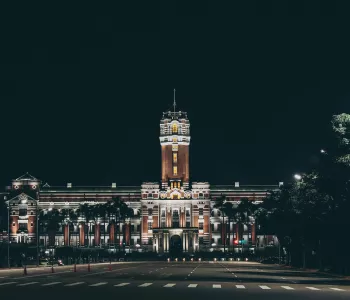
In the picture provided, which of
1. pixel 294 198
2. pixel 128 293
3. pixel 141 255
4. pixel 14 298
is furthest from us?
pixel 141 255

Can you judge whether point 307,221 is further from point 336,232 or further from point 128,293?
point 128,293

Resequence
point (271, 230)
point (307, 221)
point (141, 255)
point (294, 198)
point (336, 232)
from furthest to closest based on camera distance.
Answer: point (141, 255)
point (271, 230)
point (294, 198)
point (307, 221)
point (336, 232)

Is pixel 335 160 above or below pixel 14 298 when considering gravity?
above

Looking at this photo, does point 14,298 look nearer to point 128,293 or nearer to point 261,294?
point 128,293

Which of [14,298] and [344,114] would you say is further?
[344,114]

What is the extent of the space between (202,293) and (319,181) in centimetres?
3221

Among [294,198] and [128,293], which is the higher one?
[294,198]

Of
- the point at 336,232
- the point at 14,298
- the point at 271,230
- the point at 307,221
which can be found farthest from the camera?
the point at 271,230

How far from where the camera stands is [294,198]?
9725cm

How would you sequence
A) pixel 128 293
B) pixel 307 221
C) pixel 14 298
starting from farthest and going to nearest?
pixel 307 221 → pixel 128 293 → pixel 14 298

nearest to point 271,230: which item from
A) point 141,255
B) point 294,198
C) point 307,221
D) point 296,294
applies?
point 294,198

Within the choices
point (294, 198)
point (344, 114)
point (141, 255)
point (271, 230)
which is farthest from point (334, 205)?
point (141, 255)

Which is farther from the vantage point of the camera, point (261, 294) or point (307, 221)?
point (307, 221)

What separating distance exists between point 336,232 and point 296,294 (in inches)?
1148
